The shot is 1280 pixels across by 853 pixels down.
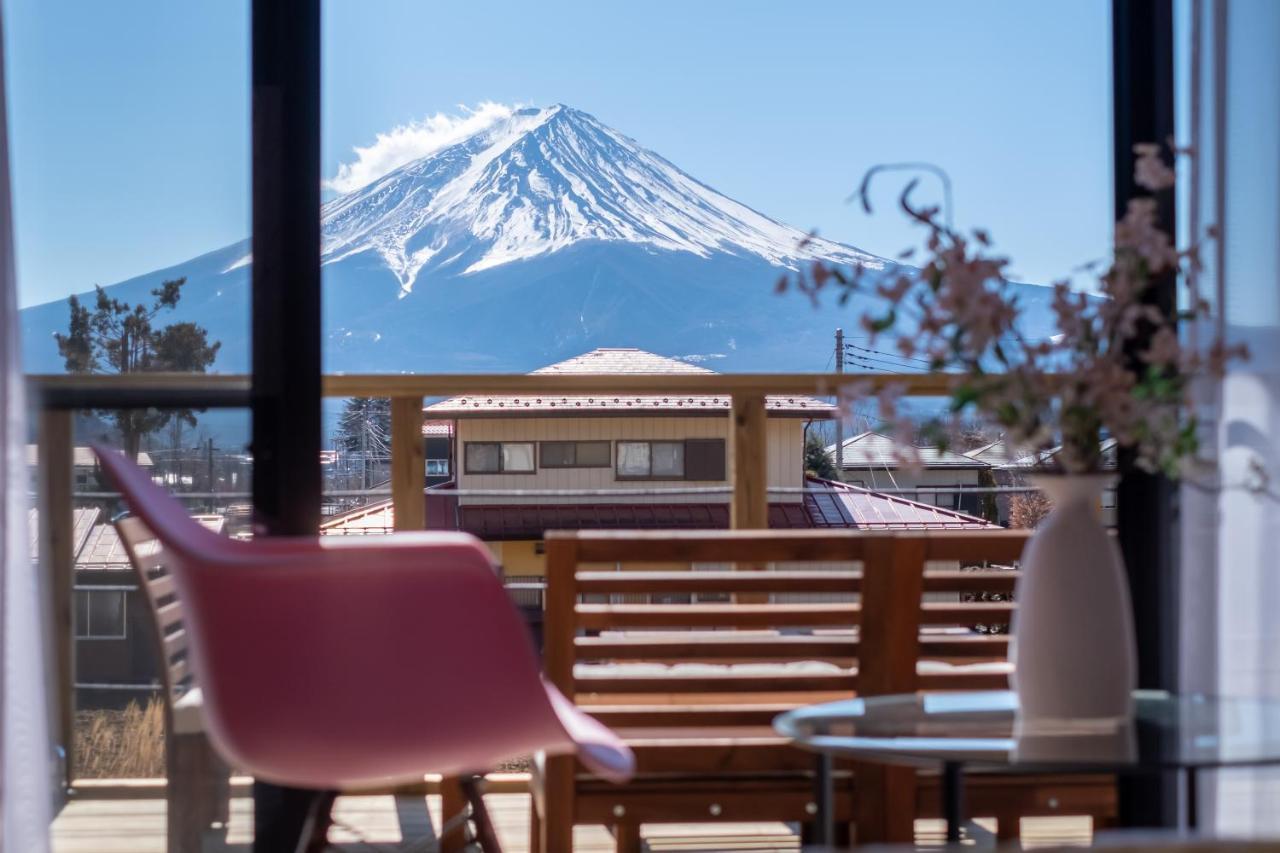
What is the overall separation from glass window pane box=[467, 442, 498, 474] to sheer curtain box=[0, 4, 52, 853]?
268 inches

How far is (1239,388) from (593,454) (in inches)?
275

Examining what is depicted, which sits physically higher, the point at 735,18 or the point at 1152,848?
the point at 735,18

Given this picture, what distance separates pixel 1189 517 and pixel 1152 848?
1.48 metres

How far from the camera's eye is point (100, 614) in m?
2.30

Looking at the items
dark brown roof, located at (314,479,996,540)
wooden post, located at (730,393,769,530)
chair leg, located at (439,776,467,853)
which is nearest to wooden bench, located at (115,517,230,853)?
chair leg, located at (439,776,467,853)

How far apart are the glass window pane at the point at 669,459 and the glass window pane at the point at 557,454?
2.05 feet

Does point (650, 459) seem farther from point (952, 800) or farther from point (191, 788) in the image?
point (952, 800)

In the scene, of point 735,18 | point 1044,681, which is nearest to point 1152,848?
point 1044,681

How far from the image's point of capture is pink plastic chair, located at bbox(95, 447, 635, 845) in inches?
68.6

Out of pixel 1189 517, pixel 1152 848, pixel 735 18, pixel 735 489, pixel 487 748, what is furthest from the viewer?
pixel 735 18

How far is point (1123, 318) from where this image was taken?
155 centimetres

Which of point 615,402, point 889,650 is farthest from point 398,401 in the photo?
point 615,402

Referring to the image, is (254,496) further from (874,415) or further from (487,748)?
(874,415)

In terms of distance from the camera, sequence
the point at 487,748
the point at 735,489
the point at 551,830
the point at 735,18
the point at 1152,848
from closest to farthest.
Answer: the point at 1152,848, the point at 487,748, the point at 551,830, the point at 735,489, the point at 735,18
